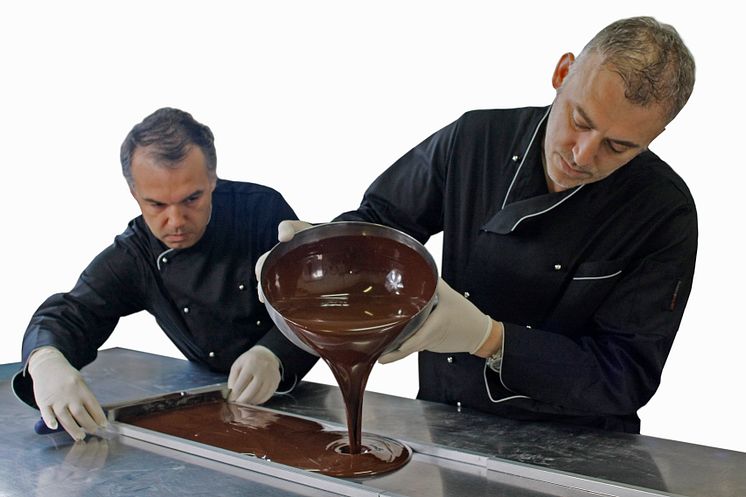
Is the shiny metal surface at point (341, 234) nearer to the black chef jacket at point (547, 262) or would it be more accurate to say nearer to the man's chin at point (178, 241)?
the black chef jacket at point (547, 262)

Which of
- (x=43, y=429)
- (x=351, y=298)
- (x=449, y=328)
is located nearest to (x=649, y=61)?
(x=449, y=328)

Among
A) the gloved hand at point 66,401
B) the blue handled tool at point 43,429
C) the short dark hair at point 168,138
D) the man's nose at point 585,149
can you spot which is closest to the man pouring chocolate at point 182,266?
the short dark hair at point 168,138

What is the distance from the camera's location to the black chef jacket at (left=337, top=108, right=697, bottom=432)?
1.95 metres

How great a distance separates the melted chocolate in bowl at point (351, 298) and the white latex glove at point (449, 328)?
0.04m

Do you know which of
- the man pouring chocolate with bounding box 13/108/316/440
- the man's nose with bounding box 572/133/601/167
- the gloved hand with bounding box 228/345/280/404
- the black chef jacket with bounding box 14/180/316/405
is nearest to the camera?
the man's nose with bounding box 572/133/601/167

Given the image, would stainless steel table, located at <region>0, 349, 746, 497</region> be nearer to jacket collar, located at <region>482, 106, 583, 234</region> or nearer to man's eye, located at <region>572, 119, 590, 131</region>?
jacket collar, located at <region>482, 106, 583, 234</region>

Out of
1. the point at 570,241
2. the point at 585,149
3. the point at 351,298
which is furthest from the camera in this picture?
the point at 570,241

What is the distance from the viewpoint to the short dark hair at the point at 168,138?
2416mm

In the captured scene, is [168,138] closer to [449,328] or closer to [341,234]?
[341,234]

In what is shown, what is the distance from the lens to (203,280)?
2566mm

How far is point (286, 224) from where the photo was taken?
6.49ft

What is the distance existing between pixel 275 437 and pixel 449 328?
472mm

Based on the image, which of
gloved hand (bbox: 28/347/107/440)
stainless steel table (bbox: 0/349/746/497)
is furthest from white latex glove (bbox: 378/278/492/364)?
gloved hand (bbox: 28/347/107/440)

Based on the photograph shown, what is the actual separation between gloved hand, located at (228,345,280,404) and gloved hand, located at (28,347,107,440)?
0.36 m
